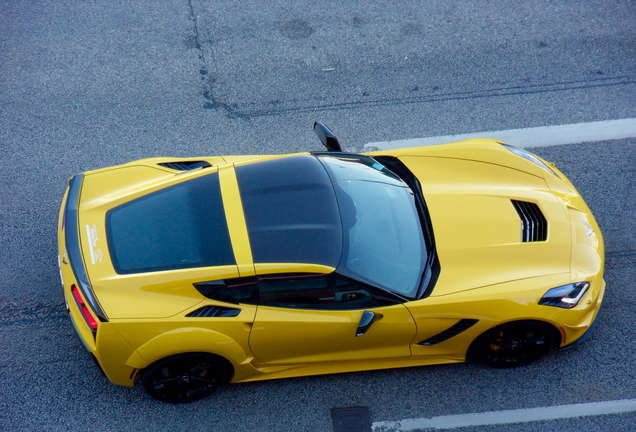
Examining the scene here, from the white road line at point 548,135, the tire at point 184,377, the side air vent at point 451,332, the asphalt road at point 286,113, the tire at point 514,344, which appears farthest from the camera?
the white road line at point 548,135

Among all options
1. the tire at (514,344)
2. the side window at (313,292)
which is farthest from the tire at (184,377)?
the tire at (514,344)

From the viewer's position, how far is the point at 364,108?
18.4ft

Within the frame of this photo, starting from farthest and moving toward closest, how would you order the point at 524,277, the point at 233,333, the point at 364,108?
the point at 364,108 → the point at 524,277 → the point at 233,333

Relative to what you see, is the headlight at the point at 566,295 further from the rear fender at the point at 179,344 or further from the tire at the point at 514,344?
the rear fender at the point at 179,344

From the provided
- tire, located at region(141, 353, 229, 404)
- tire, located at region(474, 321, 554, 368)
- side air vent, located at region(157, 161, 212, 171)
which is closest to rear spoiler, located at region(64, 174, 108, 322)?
tire, located at region(141, 353, 229, 404)

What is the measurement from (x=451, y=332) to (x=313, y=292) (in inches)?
42.3

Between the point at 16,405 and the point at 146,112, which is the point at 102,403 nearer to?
the point at 16,405

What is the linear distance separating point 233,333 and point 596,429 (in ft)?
9.07

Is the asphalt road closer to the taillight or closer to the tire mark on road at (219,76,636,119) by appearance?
the tire mark on road at (219,76,636,119)

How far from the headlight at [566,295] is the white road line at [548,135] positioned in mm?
2241

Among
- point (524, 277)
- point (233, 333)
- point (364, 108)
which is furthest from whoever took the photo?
point (364, 108)

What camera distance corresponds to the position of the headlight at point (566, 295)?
134 inches

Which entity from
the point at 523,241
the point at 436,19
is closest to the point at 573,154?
the point at 523,241

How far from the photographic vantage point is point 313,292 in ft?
10.3
